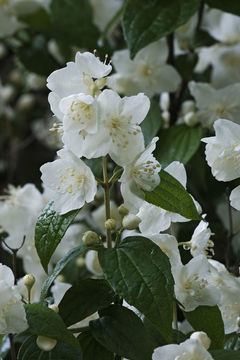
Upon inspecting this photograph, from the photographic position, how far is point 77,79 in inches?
41.5

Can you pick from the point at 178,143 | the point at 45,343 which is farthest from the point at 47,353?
the point at 178,143

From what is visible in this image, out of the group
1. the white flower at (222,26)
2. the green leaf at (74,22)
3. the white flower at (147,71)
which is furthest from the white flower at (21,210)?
the white flower at (222,26)

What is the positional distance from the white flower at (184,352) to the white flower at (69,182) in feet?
0.83

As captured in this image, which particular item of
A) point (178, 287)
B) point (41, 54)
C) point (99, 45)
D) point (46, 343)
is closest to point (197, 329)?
point (178, 287)

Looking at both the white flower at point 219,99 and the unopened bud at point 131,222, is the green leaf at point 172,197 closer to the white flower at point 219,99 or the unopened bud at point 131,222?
the unopened bud at point 131,222

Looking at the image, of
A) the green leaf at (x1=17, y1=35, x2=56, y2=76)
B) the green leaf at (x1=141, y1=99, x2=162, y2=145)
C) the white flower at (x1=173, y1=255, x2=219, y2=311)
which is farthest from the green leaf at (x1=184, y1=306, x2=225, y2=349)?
the green leaf at (x1=17, y1=35, x2=56, y2=76)

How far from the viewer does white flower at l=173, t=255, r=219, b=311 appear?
1.07 meters

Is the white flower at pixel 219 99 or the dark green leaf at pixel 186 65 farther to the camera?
the dark green leaf at pixel 186 65

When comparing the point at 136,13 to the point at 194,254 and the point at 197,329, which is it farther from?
the point at 197,329

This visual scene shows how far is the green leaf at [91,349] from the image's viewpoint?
1040 millimetres

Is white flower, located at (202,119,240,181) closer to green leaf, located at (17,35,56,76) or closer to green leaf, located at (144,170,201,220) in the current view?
green leaf, located at (144,170,201,220)

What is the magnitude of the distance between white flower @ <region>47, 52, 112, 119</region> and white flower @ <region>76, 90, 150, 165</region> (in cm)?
4

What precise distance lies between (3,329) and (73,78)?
0.39 metres

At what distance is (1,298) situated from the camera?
1.01m
